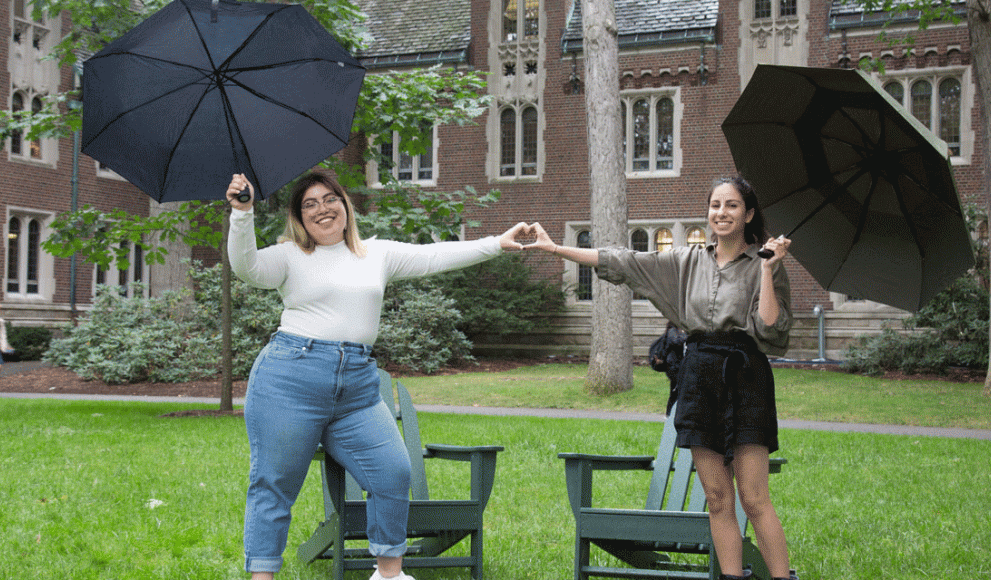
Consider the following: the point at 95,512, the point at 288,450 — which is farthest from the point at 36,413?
the point at 288,450

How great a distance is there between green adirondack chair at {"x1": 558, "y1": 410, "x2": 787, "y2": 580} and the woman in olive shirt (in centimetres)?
30

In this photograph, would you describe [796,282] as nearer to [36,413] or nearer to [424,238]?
[424,238]

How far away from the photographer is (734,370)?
3367 mm

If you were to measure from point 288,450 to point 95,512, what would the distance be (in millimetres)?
2743

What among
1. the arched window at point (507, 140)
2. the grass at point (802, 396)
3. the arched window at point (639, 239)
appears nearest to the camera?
the grass at point (802, 396)

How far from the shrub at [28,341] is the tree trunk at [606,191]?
507 inches

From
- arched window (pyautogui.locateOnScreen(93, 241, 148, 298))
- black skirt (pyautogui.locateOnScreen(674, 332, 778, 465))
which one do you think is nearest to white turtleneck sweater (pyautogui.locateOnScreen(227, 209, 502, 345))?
black skirt (pyautogui.locateOnScreen(674, 332, 778, 465))

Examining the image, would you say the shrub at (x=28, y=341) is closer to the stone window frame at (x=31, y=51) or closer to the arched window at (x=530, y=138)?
the stone window frame at (x=31, y=51)

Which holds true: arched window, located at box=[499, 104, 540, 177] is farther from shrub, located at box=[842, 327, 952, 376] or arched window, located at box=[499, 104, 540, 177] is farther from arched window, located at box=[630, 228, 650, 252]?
shrub, located at box=[842, 327, 952, 376]

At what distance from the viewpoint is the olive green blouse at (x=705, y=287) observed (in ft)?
11.0

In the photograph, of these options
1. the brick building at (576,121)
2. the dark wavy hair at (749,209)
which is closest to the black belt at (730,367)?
the dark wavy hair at (749,209)

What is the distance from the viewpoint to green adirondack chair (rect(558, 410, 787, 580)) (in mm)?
3805

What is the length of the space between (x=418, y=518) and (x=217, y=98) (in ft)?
7.24

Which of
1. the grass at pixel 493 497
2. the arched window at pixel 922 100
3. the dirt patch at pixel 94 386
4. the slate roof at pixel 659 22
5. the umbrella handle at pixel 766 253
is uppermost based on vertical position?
the slate roof at pixel 659 22
